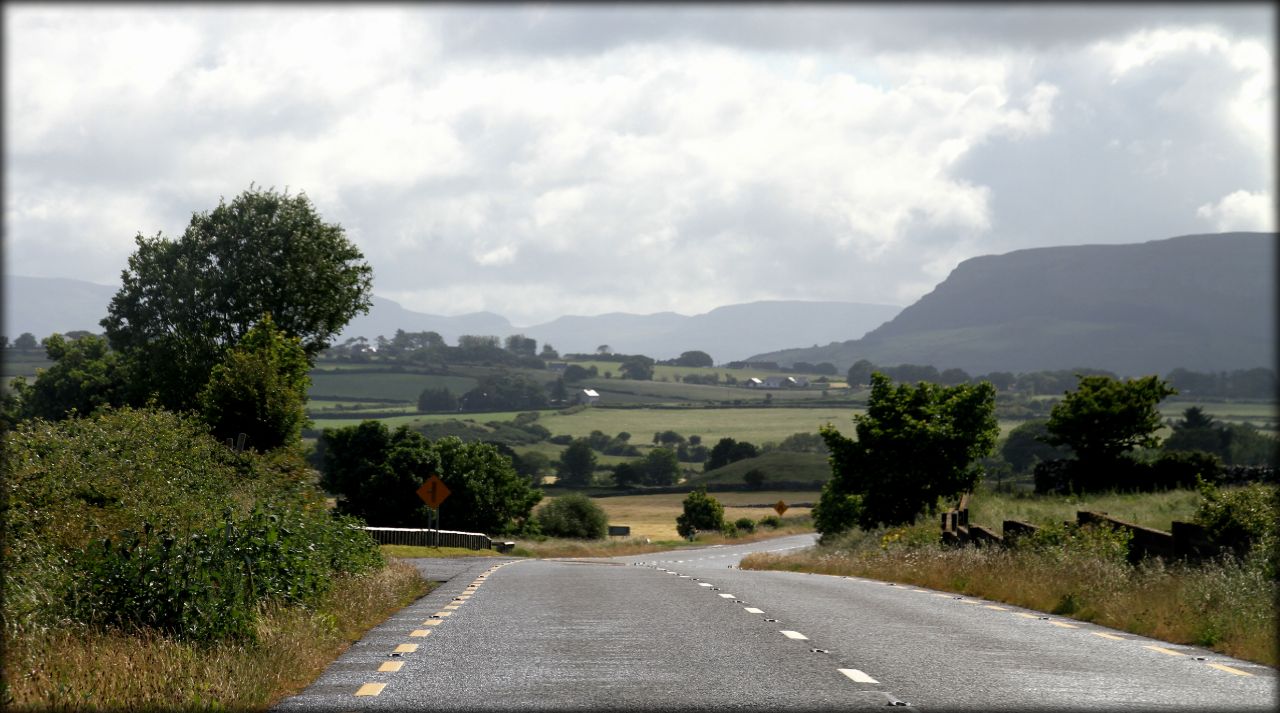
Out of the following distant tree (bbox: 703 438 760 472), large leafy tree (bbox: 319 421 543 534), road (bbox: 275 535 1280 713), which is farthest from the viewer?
distant tree (bbox: 703 438 760 472)

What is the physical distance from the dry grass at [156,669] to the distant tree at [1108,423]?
4331 cm

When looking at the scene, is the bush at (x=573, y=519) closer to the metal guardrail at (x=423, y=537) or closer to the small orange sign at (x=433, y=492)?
the metal guardrail at (x=423, y=537)

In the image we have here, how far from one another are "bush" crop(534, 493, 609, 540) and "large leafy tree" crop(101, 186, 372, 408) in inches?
1615

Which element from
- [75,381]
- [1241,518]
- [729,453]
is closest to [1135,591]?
[1241,518]

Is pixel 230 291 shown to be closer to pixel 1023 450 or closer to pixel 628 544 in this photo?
pixel 628 544

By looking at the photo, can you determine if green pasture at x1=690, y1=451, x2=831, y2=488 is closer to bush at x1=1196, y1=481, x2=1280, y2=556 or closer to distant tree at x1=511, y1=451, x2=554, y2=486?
distant tree at x1=511, y1=451, x2=554, y2=486

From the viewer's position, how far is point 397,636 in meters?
14.6

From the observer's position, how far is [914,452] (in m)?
52.5

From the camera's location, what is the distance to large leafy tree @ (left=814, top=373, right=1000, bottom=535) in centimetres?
5200

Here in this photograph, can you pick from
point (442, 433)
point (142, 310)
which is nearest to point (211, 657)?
point (142, 310)

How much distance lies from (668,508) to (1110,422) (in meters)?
94.8

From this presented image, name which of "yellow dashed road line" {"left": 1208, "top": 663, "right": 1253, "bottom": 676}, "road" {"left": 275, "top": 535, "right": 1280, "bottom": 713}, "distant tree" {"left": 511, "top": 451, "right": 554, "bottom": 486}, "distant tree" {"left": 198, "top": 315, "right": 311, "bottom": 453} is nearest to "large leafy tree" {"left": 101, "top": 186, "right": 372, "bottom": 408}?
"distant tree" {"left": 198, "top": 315, "right": 311, "bottom": 453}

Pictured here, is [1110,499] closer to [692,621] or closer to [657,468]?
[692,621]

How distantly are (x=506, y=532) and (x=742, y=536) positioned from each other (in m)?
25.9
